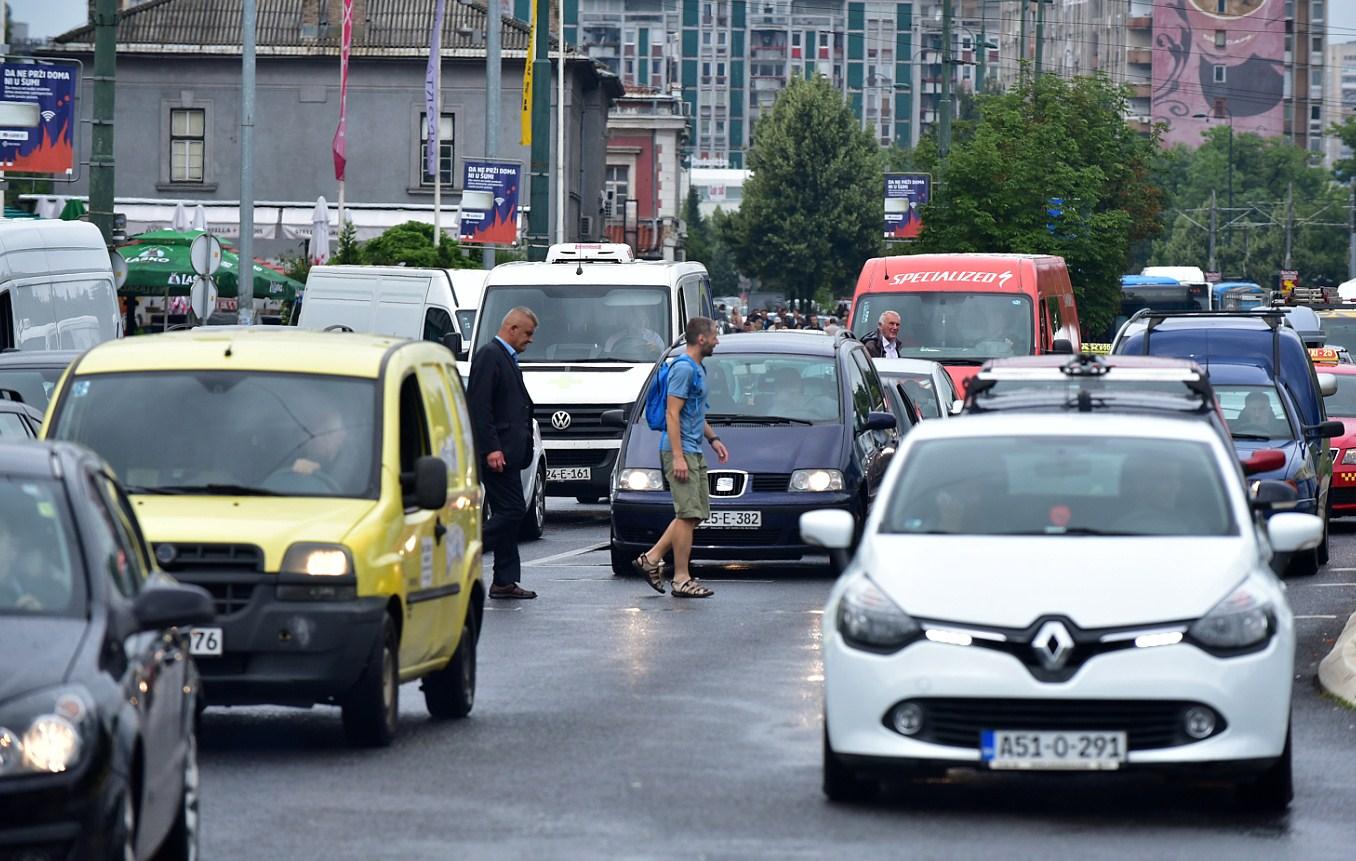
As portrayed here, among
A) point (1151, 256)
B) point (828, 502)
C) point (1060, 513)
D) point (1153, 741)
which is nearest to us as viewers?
point (1153, 741)

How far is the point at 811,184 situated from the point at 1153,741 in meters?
113

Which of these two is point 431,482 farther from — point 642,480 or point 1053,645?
point 642,480

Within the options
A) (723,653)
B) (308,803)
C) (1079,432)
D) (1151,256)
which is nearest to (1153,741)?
(1079,432)

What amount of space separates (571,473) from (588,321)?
1506 millimetres

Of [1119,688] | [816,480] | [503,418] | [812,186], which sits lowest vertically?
[816,480]

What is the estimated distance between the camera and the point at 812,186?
12150 cm

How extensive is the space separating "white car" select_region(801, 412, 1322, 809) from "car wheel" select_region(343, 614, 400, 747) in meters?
1.91

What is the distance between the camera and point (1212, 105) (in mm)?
186250

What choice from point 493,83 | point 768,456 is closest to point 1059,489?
point 768,456

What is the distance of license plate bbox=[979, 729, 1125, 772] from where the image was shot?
349 inches

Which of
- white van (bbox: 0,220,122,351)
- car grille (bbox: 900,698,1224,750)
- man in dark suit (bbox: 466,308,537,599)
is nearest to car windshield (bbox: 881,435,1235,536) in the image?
car grille (bbox: 900,698,1224,750)

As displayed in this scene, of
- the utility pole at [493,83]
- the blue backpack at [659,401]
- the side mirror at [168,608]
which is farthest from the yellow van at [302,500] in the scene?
the utility pole at [493,83]

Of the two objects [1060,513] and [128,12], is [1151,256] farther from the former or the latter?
[1060,513]

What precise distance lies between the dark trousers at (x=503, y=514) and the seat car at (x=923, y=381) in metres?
8.03
